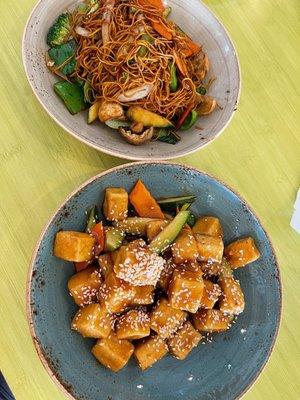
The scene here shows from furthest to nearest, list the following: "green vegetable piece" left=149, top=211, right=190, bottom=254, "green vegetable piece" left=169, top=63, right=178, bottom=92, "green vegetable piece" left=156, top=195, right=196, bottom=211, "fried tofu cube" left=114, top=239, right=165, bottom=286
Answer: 1. "green vegetable piece" left=169, top=63, right=178, bottom=92
2. "green vegetable piece" left=156, top=195, right=196, bottom=211
3. "green vegetable piece" left=149, top=211, right=190, bottom=254
4. "fried tofu cube" left=114, top=239, right=165, bottom=286

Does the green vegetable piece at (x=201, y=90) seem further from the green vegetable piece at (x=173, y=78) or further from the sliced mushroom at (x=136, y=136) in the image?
the sliced mushroom at (x=136, y=136)

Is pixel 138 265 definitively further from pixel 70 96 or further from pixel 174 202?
pixel 70 96

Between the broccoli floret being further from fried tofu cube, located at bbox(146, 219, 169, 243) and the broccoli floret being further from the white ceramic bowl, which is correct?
fried tofu cube, located at bbox(146, 219, 169, 243)

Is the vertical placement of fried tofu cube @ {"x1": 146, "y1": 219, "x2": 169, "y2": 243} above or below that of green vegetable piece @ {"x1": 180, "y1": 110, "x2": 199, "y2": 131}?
below

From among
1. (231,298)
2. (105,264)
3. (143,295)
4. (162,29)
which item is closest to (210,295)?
(231,298)

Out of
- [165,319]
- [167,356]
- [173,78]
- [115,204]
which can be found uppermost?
[173,78]

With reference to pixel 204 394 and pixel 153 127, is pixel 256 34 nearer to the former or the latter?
pixel 153 127

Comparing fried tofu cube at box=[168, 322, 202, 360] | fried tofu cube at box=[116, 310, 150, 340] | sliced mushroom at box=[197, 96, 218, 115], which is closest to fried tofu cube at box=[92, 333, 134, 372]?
Result: fried tofu cube at box=[116, 310, 150, 340]
